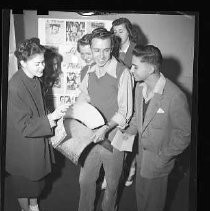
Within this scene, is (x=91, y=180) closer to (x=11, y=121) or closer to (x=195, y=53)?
(x=11, y=121)

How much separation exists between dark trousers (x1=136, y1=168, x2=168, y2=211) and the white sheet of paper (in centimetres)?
32

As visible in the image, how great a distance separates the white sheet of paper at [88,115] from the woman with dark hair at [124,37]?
295mm

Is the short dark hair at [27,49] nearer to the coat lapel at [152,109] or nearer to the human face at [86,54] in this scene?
the human face at [86,54]

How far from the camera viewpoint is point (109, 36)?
2078 mm

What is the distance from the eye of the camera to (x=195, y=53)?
6.99 ft

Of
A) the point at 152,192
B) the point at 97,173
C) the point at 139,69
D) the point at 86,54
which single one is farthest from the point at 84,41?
the point at 152,192

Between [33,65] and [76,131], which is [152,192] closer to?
[76,131]

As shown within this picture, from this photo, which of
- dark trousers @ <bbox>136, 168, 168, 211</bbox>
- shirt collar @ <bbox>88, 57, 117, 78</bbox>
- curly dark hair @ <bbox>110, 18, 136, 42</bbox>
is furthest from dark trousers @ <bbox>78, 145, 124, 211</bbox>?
curly dark hair @ <bbox>110, 18, 136, 42</bbox>

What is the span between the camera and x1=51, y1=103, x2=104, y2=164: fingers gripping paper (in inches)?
81.0

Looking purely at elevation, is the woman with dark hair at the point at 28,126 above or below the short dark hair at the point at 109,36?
below

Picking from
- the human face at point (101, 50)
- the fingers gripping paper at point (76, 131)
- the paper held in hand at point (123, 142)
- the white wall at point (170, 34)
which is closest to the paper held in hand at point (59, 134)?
the fingers gripping paper at point (76, 131)

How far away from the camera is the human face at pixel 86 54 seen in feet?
6.85

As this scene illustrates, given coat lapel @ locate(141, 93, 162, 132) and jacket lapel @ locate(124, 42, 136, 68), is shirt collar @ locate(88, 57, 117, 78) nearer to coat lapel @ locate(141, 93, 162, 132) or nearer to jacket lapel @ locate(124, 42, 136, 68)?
jacket lapel @ locate(124, 42, 136, 68)

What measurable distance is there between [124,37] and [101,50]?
0.14m
